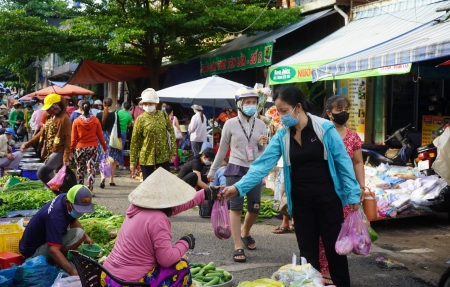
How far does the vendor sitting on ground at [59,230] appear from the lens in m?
5.16

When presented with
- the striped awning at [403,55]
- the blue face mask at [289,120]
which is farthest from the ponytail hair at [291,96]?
the striped awning at [403,55]

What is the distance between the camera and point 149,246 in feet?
13.4

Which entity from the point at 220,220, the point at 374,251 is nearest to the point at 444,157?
the point at 374,251

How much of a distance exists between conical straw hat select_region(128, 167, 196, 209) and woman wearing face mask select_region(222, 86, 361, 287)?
0.57m

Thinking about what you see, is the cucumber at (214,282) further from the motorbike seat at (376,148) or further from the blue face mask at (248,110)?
the motorbike seat at (376,148)

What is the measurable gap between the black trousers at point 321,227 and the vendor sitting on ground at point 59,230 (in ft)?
6.28

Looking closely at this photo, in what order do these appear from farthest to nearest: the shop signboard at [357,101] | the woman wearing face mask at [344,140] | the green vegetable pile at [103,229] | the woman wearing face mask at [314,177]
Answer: the shop signboard at [357,101], the green vegetable pile at [103,229], the woman wearing face mask at [344,140], the woman wearing face mask at [314,177]

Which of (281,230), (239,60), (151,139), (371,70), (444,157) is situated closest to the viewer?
(444,157)

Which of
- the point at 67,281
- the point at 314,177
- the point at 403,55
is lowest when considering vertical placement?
the point at 67,281

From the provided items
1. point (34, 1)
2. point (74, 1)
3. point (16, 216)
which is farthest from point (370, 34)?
point (34, 1)

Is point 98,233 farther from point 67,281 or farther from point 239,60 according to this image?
point 239,60

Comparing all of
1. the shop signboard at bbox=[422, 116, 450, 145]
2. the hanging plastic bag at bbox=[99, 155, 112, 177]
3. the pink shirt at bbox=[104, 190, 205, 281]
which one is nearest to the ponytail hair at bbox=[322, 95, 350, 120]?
the pink shirt at bbox=[104, 190, 205, 281]

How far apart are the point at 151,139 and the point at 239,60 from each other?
782cm

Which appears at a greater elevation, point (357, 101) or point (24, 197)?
point (357, 101)
